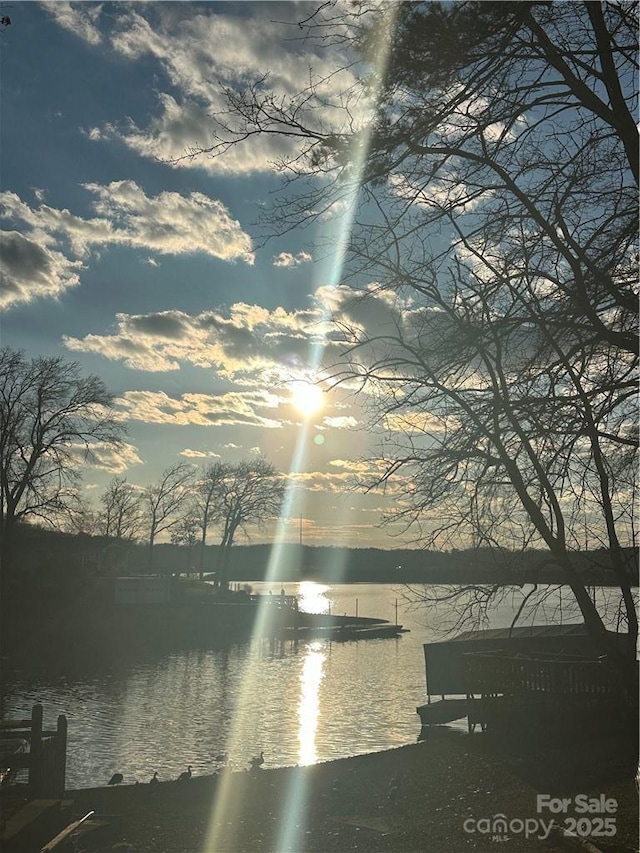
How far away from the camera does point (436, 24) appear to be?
724 cm

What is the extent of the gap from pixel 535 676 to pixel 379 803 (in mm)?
4640

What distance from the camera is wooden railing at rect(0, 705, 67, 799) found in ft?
41.4

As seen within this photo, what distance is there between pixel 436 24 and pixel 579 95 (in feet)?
4.75

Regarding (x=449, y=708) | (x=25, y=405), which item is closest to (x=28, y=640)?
(x=25, y=405)

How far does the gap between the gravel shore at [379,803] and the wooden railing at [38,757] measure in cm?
49

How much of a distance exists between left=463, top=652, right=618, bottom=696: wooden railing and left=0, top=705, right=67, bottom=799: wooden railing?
27.0 ft

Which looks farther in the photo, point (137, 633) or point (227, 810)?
point (137, 633)

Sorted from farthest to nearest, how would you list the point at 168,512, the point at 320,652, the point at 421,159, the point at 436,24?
the point at 168,512 < the point at 320,652 < the point at 421,159 < the point at 436,24

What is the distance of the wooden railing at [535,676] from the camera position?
50.0ft

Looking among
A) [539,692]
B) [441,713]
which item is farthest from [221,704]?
[539,692]

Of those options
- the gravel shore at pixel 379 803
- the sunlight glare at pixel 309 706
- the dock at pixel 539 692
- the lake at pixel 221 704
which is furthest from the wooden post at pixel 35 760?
the sunlight glare at pixel 309 706

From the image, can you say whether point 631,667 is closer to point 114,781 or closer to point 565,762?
point 565,762

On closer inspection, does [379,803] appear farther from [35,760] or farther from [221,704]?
[221,704]

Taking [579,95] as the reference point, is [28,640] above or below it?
below
